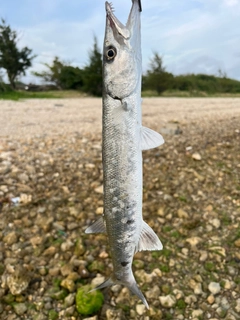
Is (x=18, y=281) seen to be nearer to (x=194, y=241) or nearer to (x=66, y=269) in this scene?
(x=66, y=269)

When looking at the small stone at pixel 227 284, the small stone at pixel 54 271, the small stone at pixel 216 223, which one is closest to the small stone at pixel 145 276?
the small stone at pixel 227 284

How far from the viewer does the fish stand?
6.35 ft

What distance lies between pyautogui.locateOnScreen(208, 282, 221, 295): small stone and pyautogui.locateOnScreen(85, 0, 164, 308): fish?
217 cm

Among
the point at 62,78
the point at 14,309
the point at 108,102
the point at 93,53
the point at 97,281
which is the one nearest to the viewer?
the point at 108,102

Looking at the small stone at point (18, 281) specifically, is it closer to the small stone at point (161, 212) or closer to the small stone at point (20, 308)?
the small stone at point (20, 308)

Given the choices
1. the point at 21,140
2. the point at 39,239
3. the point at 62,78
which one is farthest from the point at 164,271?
the point at 62,78

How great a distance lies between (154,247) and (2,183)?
3.52 meters

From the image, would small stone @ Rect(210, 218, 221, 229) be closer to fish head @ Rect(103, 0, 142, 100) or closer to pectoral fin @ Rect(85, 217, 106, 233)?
pectoral fin @ Rect(85, 217, 106, 233)

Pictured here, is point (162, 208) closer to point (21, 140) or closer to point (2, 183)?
point (2, 183)

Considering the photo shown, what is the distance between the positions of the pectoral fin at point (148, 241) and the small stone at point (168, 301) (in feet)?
5.81

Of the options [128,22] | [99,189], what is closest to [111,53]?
[128,22]

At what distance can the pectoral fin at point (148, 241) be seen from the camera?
7.49ft

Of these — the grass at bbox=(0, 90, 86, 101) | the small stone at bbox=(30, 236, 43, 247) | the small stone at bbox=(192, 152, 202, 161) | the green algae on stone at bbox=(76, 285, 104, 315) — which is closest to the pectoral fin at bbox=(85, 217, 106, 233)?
the green algae on stone at bbox=(76, 285, 104, 315)

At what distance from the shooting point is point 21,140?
22.6ft
